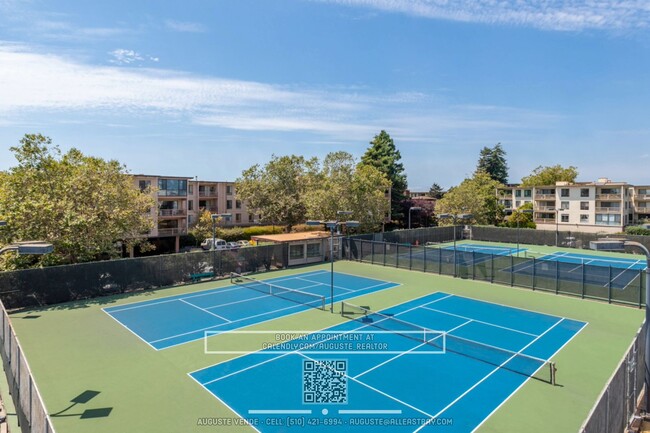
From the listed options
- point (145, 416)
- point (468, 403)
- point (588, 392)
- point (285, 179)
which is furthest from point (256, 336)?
point (285, 179)

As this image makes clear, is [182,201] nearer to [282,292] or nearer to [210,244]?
[210,244]

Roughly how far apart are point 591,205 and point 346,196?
4363 cm

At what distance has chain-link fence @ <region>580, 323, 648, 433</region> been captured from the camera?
24.6 ft

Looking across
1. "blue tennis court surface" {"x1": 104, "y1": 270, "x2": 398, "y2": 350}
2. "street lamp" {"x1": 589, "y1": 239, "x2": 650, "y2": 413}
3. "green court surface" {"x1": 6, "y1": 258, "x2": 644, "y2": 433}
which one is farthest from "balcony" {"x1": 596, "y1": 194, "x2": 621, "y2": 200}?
"street lamp" {"x1": 589, "y1": 239, "x2": 650, "y2": 413}

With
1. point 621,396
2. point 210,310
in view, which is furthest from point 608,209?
point 621,396

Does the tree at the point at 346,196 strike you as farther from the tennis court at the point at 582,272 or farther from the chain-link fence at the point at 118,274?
the tennis court at the point at 582,272

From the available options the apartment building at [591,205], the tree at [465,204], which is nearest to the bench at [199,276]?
the tree at [465,204]

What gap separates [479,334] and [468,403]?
639cm

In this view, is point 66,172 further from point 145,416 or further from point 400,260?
point 400,260

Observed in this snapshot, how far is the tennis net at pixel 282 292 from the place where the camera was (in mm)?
22711

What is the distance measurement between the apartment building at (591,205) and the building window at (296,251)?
4190cm

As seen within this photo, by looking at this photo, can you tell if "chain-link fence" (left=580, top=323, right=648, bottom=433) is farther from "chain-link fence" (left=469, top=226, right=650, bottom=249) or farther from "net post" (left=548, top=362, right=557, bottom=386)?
"chain-link fence" (left=469, top=226, right=650, bottom=249)

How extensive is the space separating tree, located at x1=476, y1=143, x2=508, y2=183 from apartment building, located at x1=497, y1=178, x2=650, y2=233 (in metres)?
25.6

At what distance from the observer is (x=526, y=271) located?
88.7ft
